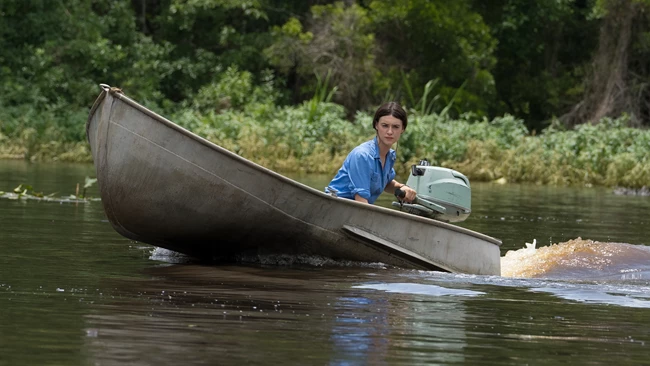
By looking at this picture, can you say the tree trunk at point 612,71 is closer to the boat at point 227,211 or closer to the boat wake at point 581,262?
the boat wake at point 581,262

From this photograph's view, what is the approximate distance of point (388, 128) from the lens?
8.94 metres

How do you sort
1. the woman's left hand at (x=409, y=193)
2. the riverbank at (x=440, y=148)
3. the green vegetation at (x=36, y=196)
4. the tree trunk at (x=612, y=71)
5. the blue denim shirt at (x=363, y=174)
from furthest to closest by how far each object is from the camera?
the tree trunk at (x=612, y=71) → the riverbank at (x=440, y=148) → the green vegetation at (x=36, y=196) → the woman's left hand at (x=409, y=193) → the blue denim shirt at (x=363, y=174)

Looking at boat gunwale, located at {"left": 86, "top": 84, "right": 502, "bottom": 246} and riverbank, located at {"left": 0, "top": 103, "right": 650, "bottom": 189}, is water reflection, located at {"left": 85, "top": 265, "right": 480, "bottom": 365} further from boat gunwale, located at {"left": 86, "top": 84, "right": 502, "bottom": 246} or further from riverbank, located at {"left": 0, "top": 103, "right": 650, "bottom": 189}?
riverbank, located at {"left": 0, "top": 103, "right": 650, "bottom": 189}

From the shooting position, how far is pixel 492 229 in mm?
13508

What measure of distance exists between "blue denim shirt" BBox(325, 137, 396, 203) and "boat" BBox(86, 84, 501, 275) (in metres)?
0.24

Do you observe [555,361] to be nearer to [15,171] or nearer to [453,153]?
[15,171]

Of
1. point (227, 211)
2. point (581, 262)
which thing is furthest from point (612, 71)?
point (227, 211)

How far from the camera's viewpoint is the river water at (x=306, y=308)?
553cm

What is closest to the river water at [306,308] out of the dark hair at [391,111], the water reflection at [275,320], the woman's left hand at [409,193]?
the water reflection at [275,320]

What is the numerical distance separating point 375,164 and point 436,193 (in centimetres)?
52

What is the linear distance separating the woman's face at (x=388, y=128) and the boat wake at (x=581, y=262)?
147cm

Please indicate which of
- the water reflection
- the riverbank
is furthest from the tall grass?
the water reflection

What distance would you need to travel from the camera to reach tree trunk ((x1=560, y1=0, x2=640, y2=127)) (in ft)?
103

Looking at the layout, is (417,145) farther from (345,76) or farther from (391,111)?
(391,111)
